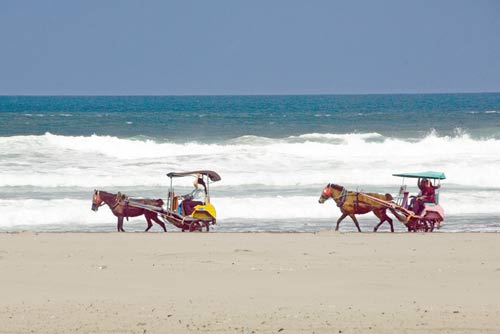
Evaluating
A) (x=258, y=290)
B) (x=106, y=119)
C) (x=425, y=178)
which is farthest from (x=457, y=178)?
(x=106, y=119)

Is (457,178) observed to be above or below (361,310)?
above

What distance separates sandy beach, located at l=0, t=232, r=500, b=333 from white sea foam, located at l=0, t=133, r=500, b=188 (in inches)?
412

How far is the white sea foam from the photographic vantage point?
2486 centimetres

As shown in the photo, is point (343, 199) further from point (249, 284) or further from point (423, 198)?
point (249, 284)

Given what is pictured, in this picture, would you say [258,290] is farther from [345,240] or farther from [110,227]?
[110,227]

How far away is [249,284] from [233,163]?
18463mm

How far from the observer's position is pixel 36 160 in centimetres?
2923

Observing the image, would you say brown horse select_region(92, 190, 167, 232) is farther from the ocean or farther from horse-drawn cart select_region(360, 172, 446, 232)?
horse-drawn cart select_region(360, 172, 446, 232)

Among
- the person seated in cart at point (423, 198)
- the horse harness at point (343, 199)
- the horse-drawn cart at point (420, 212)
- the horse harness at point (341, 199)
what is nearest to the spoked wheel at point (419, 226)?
the horse-drawn cart at point (420, 212)

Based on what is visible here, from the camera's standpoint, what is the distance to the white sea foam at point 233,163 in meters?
24.9

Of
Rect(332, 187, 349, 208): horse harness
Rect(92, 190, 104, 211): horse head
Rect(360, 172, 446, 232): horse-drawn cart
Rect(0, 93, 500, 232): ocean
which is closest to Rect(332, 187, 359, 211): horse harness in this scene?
Rect(332, 187, 349, 208): horse harness

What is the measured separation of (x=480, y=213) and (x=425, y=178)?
324cm

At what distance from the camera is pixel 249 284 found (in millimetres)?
10391

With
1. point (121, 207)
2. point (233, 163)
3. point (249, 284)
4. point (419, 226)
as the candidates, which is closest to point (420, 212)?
point (419, 226)
